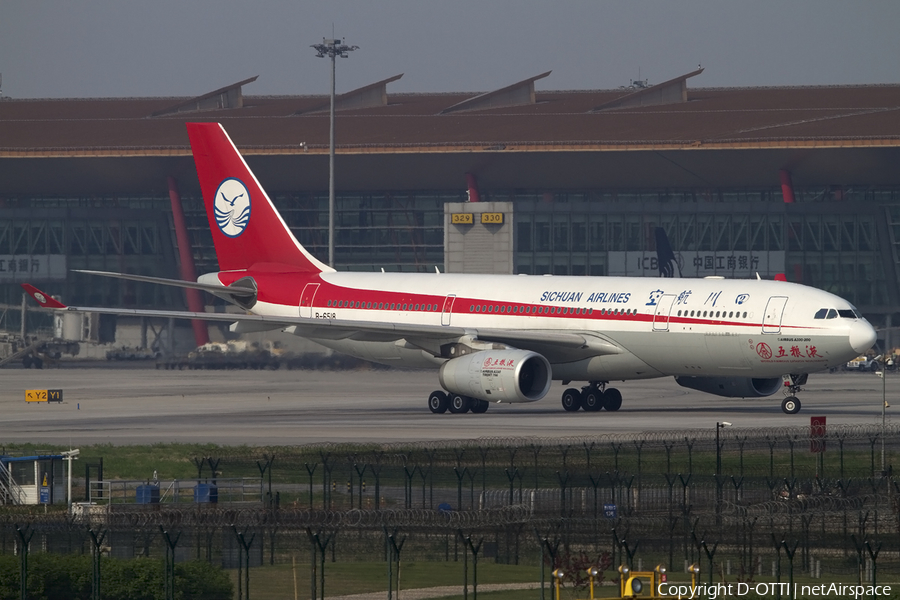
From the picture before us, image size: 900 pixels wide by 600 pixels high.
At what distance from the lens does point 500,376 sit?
43219 mm

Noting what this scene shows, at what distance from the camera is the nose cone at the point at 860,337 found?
4175 cm

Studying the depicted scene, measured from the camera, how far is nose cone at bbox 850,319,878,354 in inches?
1644

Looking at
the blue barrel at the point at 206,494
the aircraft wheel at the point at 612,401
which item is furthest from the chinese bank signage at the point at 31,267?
the blue barrel at the point at 206,494

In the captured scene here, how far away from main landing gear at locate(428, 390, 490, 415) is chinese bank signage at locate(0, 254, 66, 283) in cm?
7100

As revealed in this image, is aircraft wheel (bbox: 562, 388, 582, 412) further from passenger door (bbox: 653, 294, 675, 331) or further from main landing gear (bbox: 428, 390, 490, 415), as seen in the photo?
passenger door (bbox: 653, 294, 675, 331)

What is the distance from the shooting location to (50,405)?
53.1 metres

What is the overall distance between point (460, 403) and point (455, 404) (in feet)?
0.73

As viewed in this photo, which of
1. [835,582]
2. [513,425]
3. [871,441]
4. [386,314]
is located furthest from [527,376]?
[835,582]

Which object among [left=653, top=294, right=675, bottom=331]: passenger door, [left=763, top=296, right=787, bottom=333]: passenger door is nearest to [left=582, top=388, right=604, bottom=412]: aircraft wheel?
[left=653, top=294, right=675, bottom=331]: passenger door

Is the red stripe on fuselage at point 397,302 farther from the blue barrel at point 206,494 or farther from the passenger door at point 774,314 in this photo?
the blue barrel at point 206,494

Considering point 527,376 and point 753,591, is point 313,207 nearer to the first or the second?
point 527,376

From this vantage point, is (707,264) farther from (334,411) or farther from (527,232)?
(334,411)

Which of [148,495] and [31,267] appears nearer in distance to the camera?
[148,495]

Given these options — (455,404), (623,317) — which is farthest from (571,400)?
(623,317)
